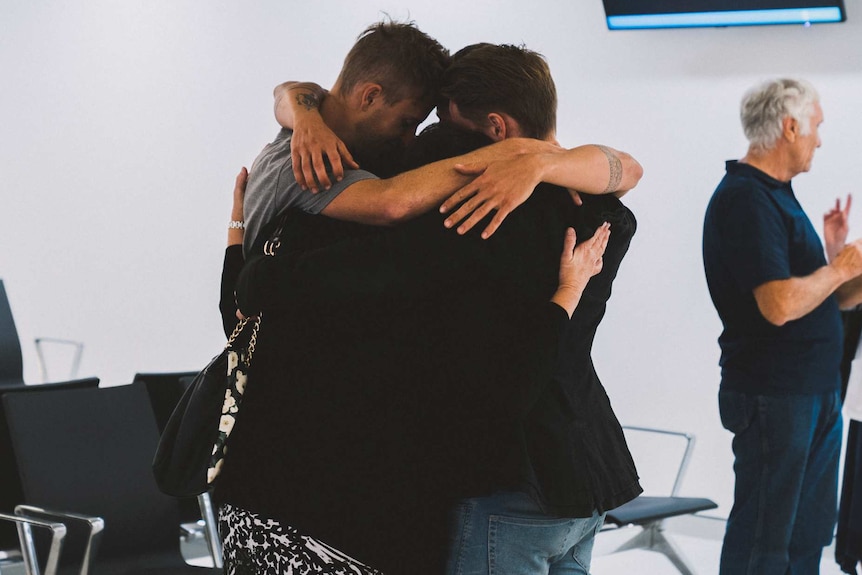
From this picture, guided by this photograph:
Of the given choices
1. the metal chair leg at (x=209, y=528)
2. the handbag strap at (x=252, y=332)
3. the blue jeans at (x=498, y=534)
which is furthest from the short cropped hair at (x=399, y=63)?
the metal chair leg at (x=209, y=528)

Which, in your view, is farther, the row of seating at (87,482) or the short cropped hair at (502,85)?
the row of seating at (87,482)

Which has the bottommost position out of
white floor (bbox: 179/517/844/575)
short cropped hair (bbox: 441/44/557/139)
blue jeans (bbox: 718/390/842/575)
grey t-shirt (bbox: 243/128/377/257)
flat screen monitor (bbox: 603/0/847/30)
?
white floor (bbox: 179/517/844/575)

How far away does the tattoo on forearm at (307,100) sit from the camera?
1.57 meters

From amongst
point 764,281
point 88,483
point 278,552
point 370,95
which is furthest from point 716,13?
point 278,552

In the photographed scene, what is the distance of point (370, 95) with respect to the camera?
4.73 ft

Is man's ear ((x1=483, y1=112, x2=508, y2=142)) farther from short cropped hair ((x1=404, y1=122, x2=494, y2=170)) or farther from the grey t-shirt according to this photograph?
the grey t-shirt

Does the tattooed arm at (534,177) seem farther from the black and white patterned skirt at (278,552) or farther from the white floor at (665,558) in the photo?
the white floor at (665,558)

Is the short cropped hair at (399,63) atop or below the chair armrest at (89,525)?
atop

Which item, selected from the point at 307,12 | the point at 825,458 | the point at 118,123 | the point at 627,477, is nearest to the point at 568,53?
the point at 307,12

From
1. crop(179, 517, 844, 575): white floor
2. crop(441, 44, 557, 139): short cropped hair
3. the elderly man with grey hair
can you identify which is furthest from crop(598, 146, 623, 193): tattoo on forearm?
crop(179, 517, 844, 575): white floor

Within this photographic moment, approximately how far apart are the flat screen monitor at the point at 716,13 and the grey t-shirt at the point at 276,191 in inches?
158

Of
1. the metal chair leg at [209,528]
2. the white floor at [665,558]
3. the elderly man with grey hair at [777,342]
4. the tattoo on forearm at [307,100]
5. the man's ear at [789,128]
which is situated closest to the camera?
the tattoo on forearm at [307,100]

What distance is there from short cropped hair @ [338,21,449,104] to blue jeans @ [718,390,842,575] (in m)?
1.63

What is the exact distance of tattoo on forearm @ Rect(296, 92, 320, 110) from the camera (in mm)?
1575
